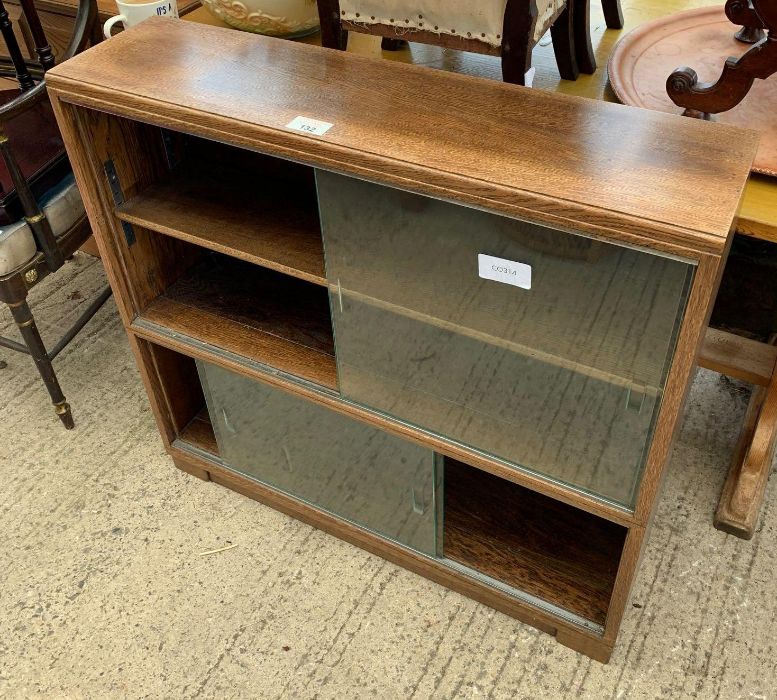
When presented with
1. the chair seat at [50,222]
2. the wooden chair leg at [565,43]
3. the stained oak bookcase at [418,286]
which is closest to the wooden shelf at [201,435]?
the stained oak bookcase at [418,286]

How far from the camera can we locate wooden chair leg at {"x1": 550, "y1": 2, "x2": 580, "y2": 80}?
1453mm

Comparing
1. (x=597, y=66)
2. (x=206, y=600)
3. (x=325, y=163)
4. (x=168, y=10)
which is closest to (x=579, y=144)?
(x=325, y=163)

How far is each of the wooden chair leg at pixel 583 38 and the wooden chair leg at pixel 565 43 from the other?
1cm

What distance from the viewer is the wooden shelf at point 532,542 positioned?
1.46m

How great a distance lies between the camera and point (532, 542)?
5.06 feet

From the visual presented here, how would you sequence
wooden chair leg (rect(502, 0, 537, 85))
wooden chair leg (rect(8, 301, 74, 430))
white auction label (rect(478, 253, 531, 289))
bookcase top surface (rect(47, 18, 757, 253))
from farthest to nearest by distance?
wooden chair leg (rect(8, 301, 74, 430)) < wooden chair leg (rect(502, 0, 537, 85)) < white auction label (rect(478, 253, 531, 289)) < bookcase top surface (rect(47, 18, 757, 253))

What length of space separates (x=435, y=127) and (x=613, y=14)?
92 cm

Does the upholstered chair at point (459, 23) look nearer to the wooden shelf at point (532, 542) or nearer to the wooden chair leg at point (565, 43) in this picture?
Result: the wooden chair leg at point (565, 43)

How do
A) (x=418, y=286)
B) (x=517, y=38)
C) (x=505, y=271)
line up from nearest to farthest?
(x=505, y=271)
(x=418, y=286)
(x=517, y=38)

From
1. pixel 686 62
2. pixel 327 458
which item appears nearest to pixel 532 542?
pixel 327 458

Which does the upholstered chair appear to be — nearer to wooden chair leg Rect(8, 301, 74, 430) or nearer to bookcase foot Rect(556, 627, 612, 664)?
wooden chair leg Rect(8, 301, 74, 430)

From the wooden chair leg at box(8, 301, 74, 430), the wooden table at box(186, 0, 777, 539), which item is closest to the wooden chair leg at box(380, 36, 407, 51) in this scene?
the wooden table at box(186, 0, 777, 539)

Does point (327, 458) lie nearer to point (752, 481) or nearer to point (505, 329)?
point (505, 329)

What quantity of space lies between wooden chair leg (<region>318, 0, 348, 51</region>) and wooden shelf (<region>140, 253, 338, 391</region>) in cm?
46
